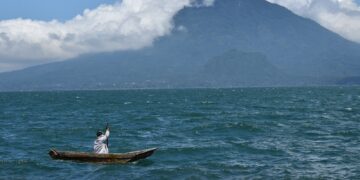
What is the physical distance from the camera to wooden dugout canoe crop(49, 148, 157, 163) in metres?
34.1

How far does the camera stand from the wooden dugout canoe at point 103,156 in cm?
3412

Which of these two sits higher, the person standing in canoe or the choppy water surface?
the person standing in canoe

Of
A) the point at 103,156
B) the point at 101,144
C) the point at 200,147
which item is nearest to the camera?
the point at 103,156

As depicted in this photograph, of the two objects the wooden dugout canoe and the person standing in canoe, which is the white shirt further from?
the wooden dugout canoe

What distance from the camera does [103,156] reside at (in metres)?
34.1

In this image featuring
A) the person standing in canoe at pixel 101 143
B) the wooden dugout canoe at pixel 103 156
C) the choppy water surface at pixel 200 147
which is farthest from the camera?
the person standing in canoe at pixel 101 143

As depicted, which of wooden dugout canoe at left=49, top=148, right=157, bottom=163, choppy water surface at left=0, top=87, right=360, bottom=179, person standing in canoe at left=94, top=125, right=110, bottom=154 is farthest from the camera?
person standing in canoe at left=94, top=125, right=110, bottom=154

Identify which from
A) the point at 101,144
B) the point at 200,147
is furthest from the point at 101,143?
the point at 200,147

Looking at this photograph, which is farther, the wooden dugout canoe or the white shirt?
the white shirt

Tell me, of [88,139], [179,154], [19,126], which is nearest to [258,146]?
[179,154]

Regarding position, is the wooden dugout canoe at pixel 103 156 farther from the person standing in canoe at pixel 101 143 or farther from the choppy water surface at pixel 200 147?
the person standing in canoe at pixel 101 143

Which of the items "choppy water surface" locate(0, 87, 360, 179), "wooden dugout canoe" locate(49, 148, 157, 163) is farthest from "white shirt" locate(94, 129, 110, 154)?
"choppy water surface" locate(0, 87, 360, 179)

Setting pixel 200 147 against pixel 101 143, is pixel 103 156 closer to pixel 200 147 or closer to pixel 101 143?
pixel 101 143

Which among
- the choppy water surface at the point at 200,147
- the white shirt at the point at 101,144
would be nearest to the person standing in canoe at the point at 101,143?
the white shirt at the point at 101,144
